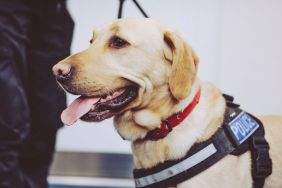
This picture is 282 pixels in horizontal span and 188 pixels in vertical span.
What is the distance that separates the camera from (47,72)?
2.16m

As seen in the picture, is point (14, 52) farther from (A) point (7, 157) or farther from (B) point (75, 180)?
(B) point (75, 180)

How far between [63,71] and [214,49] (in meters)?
1.35

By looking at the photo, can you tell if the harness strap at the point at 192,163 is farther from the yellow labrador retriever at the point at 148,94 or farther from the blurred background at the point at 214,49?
the blurred background at the point at 214,49

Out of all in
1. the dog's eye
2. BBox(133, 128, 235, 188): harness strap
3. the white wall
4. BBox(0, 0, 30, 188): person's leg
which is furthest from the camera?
the white wall

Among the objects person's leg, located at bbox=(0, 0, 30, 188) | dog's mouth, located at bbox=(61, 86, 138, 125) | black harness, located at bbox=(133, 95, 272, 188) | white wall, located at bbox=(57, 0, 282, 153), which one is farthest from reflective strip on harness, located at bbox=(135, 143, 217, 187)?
white wall, located at bbox=(57, 0, 282, 153)

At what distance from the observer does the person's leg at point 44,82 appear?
2.11 m

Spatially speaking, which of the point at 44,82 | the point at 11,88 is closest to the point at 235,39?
the point at 44,82

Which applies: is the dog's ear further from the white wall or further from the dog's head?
the white wall

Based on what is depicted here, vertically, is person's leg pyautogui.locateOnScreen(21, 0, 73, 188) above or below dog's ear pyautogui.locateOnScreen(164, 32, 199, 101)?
below

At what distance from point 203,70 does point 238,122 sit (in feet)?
3.53

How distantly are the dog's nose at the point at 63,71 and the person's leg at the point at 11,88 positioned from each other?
0.44 m

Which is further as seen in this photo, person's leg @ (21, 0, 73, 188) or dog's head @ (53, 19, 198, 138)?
person's leg @ (21, 0, 73, 188)

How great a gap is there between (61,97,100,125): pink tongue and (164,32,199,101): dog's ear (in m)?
0.27

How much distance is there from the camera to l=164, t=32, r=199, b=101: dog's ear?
146 cm
